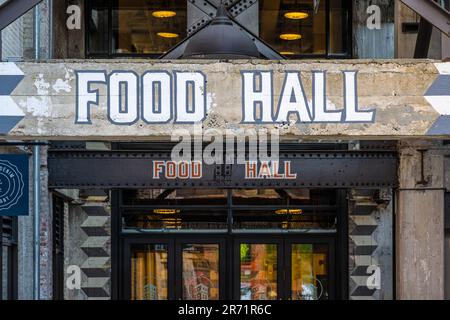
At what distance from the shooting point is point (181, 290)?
1714 centimetres

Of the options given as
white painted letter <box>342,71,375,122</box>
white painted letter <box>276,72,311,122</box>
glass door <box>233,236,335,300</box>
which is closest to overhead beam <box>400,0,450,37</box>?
white painted letter <box>342,71,375,122</box>

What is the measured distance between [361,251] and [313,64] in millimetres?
9023

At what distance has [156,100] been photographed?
813cm

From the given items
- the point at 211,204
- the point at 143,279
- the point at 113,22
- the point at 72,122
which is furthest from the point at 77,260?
the point at 72,122

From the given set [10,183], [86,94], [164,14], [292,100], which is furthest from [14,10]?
[164,14]

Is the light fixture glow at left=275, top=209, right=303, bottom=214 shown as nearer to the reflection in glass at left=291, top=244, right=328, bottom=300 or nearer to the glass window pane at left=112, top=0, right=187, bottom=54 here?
the reflection in glass at left=291, top=244, right=328, bottom=300

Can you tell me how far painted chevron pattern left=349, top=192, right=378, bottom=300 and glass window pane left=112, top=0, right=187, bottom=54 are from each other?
411cm

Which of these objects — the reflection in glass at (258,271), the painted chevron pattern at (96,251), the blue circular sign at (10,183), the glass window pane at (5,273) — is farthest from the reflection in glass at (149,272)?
the blue circular sign at (10,183)

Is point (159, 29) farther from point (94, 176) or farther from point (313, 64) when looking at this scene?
point (313, 64)

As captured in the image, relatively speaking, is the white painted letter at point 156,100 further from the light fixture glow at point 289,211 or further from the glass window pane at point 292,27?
the light fixture glow at point 289,211

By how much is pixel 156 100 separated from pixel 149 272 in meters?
9.42

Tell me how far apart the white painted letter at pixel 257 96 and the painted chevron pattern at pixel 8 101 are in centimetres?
179
